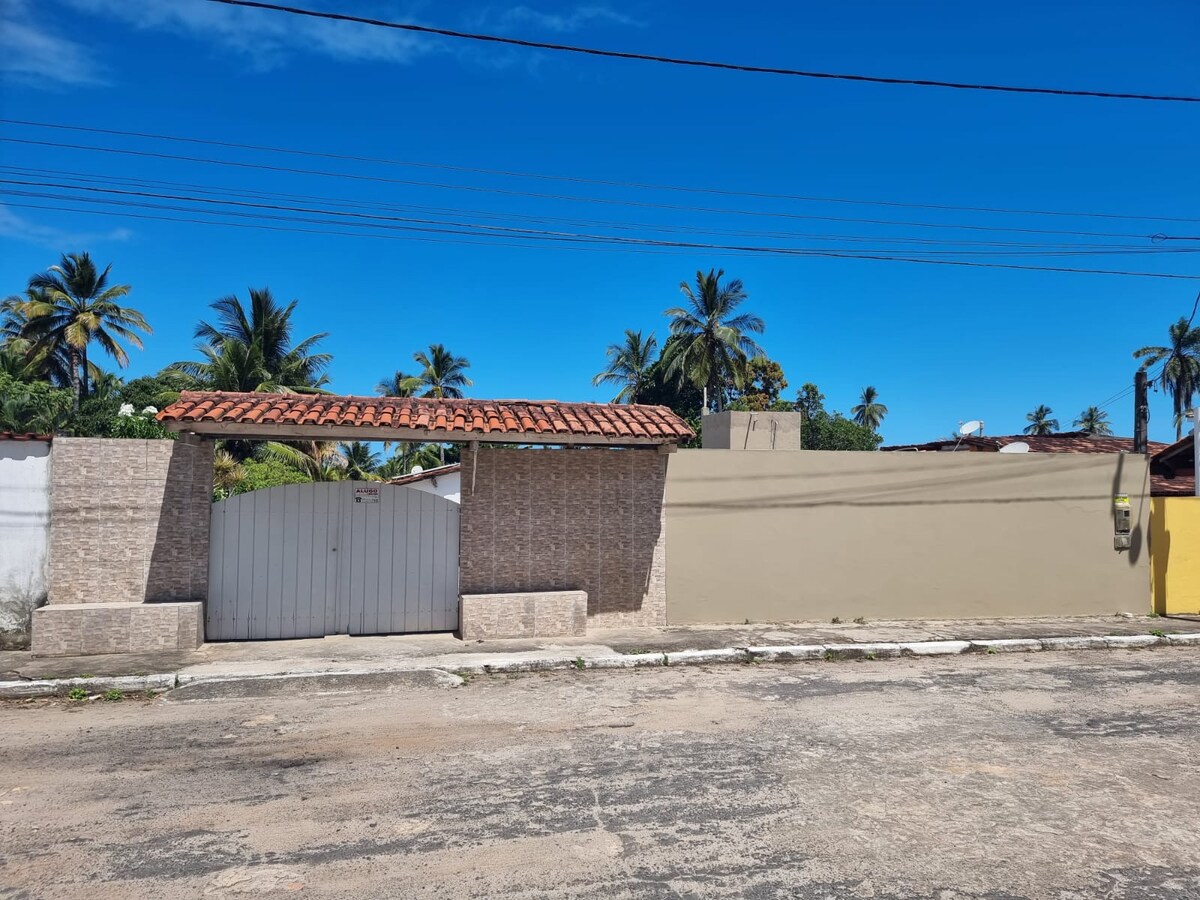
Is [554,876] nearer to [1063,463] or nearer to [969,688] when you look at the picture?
[969,688]

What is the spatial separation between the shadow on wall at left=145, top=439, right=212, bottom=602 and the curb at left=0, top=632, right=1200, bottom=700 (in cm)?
174

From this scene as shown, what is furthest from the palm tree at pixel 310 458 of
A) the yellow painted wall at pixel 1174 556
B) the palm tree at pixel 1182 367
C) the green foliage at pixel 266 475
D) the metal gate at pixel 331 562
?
the palm tree at pixel 1182 367

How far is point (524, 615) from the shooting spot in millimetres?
9789

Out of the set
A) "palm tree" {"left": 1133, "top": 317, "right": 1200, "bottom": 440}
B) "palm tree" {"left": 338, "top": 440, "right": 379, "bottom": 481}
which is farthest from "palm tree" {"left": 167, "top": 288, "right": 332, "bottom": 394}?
"palm tree" {"left": 1133, "top": 317, "right": 1200, "bottom": 440}

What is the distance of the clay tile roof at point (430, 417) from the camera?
344 inches

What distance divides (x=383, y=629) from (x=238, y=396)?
3.42 metres

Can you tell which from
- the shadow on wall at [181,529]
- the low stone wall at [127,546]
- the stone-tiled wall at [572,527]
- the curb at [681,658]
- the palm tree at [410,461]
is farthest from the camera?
the palm tree at [410,461]

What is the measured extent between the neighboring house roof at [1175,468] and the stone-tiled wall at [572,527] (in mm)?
13141

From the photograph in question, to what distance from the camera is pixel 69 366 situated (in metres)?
39.2

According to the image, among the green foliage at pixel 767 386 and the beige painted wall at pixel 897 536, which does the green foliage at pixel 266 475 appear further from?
the green foliage at pixel 767 386

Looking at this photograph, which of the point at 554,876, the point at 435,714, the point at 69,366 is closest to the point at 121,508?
the point at 435,714

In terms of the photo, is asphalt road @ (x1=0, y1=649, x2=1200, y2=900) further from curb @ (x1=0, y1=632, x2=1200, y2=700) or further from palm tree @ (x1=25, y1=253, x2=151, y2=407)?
palm tree @ (x1=25, y1=253, x2=151, y2=407)

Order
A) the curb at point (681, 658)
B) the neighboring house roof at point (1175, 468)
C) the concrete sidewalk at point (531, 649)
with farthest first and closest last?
the neighboring house roof at point (1175, 468), the concrete sidewalk at point (531, 649), the curb at point (681, 658)

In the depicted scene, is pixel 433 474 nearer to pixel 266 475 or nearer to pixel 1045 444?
pixel 266 475
